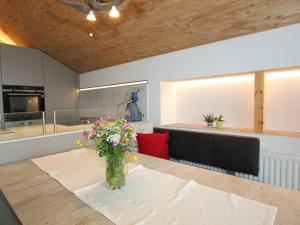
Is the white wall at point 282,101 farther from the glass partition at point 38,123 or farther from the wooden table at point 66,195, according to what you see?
the glass partition at point 38,123

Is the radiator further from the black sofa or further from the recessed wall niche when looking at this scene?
the recessed wall niche

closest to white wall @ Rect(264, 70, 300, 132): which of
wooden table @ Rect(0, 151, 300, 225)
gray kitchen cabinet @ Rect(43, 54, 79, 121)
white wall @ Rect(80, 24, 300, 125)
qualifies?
white wall @ Rect(80, 24, 300, 125)

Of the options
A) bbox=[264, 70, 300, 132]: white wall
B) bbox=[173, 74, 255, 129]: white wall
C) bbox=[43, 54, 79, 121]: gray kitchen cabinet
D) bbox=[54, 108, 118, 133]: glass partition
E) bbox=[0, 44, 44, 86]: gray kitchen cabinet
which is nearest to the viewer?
bbox=[54, 108, 118, 133]: glass partition

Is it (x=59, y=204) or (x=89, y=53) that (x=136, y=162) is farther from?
(x=89, y=53)

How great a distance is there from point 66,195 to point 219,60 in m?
2.06

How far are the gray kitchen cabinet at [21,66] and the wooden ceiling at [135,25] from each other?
0.22m

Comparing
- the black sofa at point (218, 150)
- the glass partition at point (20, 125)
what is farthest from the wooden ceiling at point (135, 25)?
the glass partition at point (20, 125)

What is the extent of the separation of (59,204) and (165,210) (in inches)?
20.3

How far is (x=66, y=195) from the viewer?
103cm

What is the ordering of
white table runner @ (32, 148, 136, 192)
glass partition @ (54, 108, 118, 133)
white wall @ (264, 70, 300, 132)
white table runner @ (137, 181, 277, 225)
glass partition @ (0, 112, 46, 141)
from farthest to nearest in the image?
white wall @ (264, 70, 300, 132), glass partition @ (54, 108, 118, 133), glass partition @ (0, 112, 46, 141), white table runner @ (32, 148, 136, 192), white table runner @ (137, 181, 277, 225)

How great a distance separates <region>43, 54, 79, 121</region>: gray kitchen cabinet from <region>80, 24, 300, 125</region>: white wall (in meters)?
1.40

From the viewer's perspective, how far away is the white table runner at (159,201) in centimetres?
81

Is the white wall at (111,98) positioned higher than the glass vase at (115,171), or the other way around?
the white wall at (111,98)

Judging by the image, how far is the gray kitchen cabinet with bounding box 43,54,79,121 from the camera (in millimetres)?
3938
